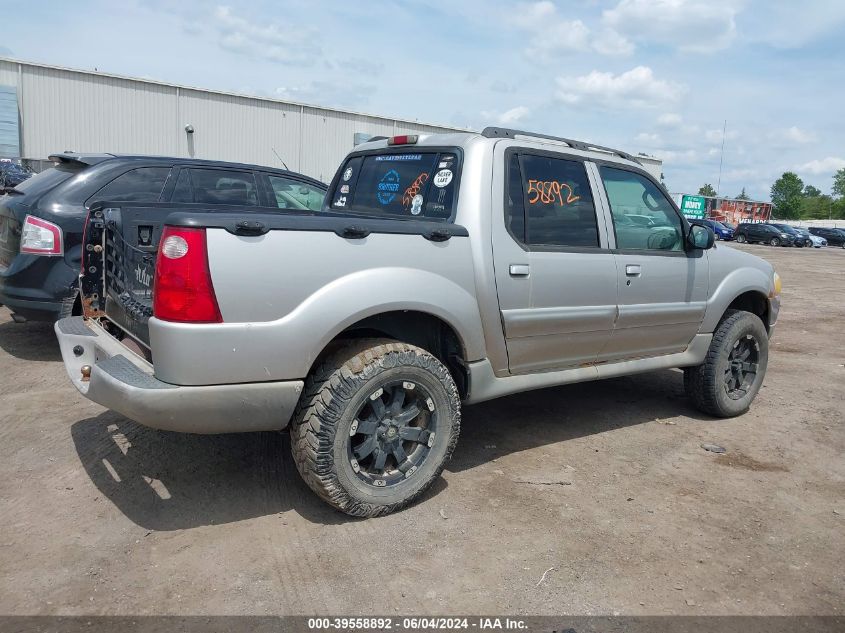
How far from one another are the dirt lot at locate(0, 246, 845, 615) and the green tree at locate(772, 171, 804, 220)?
11307cm

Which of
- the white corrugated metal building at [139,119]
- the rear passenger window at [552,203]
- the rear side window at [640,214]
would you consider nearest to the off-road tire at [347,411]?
the rear passenger window at [552,203]

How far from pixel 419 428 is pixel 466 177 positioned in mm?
1346

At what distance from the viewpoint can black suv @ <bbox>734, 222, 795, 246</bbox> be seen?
146 feet

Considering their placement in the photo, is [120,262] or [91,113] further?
[91,113]

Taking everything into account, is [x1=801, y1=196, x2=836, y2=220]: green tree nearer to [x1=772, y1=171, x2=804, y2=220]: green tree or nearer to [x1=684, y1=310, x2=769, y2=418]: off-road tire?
[x1=772, y1=171, x2=804, y2=220]: green tree

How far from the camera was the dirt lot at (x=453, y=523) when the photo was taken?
8.84 ft

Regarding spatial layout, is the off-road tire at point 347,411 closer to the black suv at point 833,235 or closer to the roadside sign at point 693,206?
the roadside sign at point 693,206

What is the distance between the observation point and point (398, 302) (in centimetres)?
316

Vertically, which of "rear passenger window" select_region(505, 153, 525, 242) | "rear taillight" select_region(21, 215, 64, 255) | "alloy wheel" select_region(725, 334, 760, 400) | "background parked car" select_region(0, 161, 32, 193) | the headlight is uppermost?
"background parked car" select_region(0, 161, 32, 193)

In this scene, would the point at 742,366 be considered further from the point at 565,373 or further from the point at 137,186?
the point at 137,186

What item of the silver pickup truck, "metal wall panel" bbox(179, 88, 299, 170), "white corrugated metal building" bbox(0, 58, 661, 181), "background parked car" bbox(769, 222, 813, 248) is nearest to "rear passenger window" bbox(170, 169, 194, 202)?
the silver pickup truck

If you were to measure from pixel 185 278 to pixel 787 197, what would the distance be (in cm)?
12454

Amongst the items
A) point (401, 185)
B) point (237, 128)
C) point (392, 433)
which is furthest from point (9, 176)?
point (392, 433)

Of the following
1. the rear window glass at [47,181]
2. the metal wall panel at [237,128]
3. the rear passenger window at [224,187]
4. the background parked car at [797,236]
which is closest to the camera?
the rear window glass at [47,181]
